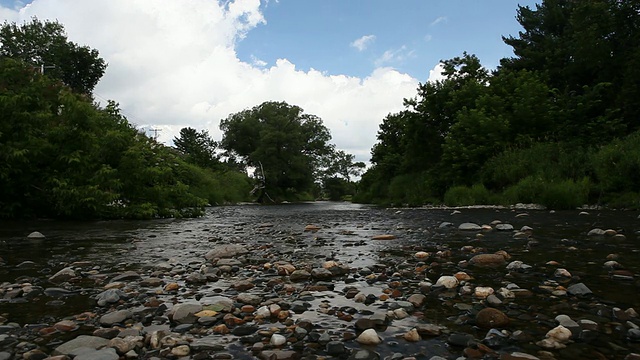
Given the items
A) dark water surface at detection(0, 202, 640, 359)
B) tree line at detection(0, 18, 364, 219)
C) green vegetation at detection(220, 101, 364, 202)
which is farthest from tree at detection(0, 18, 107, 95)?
dark water surface at detection(0, 202, 640, 359)

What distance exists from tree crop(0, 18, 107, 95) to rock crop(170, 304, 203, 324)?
69.3 meters

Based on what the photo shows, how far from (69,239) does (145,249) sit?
3.22 meters

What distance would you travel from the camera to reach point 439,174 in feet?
95.8

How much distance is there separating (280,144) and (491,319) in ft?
193

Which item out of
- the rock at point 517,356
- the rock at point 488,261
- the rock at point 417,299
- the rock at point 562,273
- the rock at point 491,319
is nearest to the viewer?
the rock at point 517,356

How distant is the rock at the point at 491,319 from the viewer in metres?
3.21

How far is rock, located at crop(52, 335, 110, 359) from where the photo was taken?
2.81m

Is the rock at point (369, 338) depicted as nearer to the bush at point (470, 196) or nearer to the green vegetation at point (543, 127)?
the green vegetation at point (543, 127)

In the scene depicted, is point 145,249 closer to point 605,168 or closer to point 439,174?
point 605,168

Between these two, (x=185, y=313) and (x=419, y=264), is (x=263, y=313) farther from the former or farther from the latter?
(x=419, y=264)

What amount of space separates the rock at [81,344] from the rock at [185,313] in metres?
0.66

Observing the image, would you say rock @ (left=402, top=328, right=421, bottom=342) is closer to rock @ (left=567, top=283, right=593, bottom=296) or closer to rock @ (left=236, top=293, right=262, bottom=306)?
rock @ (left=236, top=293, right=262, bottom=306)

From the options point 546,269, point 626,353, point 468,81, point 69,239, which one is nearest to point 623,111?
point 468,81

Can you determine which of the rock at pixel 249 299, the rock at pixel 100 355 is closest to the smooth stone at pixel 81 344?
the rock at pixel 100 355
